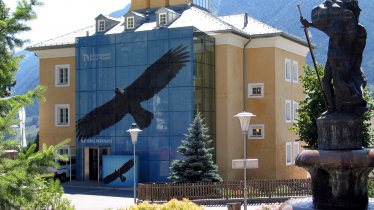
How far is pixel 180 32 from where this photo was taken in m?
34.1

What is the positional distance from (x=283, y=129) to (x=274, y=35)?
601cm

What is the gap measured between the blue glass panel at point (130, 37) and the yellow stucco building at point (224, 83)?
0.07 m

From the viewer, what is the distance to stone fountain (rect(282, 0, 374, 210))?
1038cm

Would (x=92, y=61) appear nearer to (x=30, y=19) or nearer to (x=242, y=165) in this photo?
(x=242, y=165)

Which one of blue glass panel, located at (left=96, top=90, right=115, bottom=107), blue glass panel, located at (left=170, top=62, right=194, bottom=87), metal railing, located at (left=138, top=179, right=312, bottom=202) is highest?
blue glass panel, located at (left=170, top=62, right=194, bottom=87)

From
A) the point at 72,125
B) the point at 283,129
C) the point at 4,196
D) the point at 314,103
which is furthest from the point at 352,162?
the point at 72,125

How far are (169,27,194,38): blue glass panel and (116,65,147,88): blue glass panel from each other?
256 cm

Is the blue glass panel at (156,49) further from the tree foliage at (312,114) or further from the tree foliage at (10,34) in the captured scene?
the tree foliage at (10,34)

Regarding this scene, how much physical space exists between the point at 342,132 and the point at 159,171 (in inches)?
952

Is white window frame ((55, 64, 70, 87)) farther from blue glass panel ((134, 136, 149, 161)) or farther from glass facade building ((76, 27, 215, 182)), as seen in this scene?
blue glass panel ((134, 136, 149, 161))

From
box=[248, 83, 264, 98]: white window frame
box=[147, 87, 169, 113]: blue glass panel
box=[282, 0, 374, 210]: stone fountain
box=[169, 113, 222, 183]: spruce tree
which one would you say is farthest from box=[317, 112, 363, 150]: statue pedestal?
box=[248, 83, 264, 98]: white window frame

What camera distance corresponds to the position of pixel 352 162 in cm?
1022

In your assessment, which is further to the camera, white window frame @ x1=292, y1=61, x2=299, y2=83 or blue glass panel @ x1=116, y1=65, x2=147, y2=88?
white window frame @ x1=292, y1=61, x2=299, y2=83

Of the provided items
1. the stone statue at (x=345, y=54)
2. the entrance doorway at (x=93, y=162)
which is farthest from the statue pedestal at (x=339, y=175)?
the entrance doorway at (x=93, y=162)
